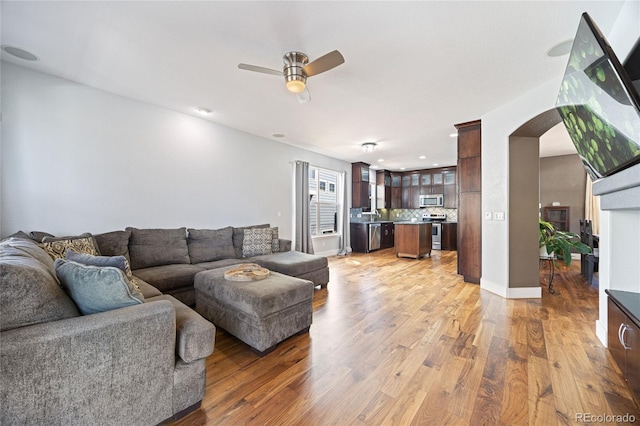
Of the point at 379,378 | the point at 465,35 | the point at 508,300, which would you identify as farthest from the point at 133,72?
the point at 508,300

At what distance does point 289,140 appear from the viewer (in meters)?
5.04

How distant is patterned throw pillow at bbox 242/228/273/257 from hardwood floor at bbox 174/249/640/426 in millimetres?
1436

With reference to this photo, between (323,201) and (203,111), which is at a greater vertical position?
(203,111)

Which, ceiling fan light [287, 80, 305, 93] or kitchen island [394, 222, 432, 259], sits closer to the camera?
ceiling fan light [287, 80, 305, 93]

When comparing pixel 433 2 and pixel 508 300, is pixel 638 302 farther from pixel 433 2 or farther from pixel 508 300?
pixel 433 2

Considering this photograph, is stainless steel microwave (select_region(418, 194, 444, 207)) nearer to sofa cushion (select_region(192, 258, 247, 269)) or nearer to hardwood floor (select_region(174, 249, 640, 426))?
hardwood floor (select_region(174, 249, 640, 426))

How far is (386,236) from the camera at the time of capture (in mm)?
7930

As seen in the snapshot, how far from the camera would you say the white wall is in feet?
8.32

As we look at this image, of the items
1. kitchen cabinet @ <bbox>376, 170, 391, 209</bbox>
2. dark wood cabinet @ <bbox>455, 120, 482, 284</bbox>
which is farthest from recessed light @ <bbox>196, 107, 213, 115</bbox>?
kitchen cabinet @ <bbox>376, 170, 391, 209</bbox>

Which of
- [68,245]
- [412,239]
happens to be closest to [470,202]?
[412,239]

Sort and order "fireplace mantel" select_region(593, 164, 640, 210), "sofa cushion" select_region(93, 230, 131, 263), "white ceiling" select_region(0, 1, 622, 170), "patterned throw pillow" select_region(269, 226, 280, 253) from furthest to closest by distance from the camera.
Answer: "patterned throw pillow" select_region(269, 226, 280, 253)
"sofa cushion" select_region(93, 230, 131, 263)
"white ceiling" select_region(0, 1, 622, 170)
"fireplace mantel" select_region(593, 164, 640, 210)

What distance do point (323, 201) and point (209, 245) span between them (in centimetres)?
341

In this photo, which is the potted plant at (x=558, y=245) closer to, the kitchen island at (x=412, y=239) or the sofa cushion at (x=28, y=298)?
A: the kitchen island at (x=412, y=239)

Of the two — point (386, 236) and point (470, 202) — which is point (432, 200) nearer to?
point (386, 236)
